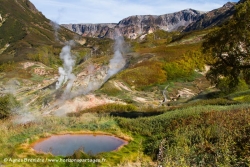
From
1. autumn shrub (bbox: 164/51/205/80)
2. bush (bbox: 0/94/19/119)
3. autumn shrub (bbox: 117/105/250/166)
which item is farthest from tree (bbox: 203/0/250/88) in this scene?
autumn shrub (bbox: 164/51/205/80)

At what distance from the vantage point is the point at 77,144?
1374cm

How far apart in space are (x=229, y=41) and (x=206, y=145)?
13401mm

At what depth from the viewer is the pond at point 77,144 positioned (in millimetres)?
12728

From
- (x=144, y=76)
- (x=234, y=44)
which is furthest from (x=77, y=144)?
(x=144, y=76)

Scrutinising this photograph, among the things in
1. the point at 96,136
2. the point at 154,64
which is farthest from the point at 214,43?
the point at 154,64

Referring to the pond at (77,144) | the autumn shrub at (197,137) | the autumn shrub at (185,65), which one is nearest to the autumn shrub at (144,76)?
the autumn shrub at (185,65)

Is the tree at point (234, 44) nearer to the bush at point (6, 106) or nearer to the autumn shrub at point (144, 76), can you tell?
the bush at point (6, 106)

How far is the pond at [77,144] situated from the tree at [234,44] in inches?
486

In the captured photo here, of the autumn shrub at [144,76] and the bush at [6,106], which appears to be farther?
the autumn shrub at [144,76]

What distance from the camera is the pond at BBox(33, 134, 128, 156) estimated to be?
12728 mm

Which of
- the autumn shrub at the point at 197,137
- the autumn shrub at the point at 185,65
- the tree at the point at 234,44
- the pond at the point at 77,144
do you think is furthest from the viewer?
the autumn shrub at the point at 185,65

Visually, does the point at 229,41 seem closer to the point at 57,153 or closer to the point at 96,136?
the point at 96,136

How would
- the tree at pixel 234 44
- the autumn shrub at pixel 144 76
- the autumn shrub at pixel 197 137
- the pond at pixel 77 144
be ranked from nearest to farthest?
1. the autumn shrub at pixel 197 137
2. the pond at pixel 77 144
3. the tree at pixel 234 44
4. the autumn shrub at pixel 144 76

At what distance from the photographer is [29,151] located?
12.6 meters
